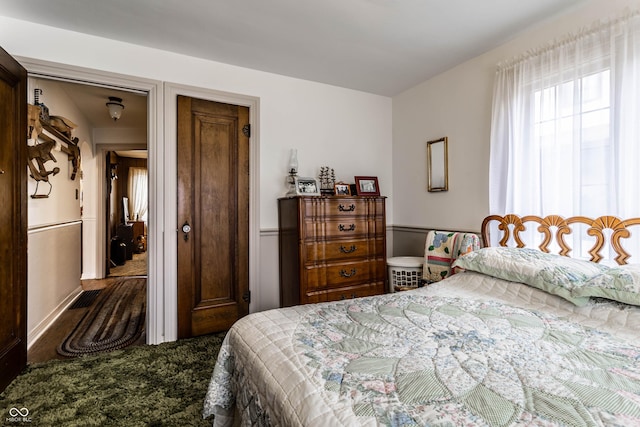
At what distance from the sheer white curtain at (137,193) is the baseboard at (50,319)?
483cm

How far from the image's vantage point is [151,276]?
2.68m

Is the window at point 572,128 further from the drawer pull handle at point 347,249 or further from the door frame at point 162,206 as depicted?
the door frame at point 162,206

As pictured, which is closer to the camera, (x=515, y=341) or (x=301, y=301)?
(x=515, y=341)

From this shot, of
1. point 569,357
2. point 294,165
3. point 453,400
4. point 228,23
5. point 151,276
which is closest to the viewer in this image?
point 453,400

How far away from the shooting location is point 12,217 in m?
2.10

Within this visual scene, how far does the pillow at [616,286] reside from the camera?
1436 millimetres

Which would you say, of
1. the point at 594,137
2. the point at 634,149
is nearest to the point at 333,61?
the point at 594,137

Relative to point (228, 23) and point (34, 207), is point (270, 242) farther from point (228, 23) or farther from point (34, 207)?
point (34, 207)

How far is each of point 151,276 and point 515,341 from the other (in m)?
2.58

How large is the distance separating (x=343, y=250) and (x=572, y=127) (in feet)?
6.22

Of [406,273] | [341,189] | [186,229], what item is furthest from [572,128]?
[186,229]

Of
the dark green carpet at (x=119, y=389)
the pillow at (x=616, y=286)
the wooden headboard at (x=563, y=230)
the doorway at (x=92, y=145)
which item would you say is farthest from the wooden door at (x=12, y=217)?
the wooden headboard at (x=563, y=230)

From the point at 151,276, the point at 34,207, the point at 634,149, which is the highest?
the point at 634,149

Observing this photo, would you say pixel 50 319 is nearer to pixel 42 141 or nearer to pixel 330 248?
pixel 42 141
